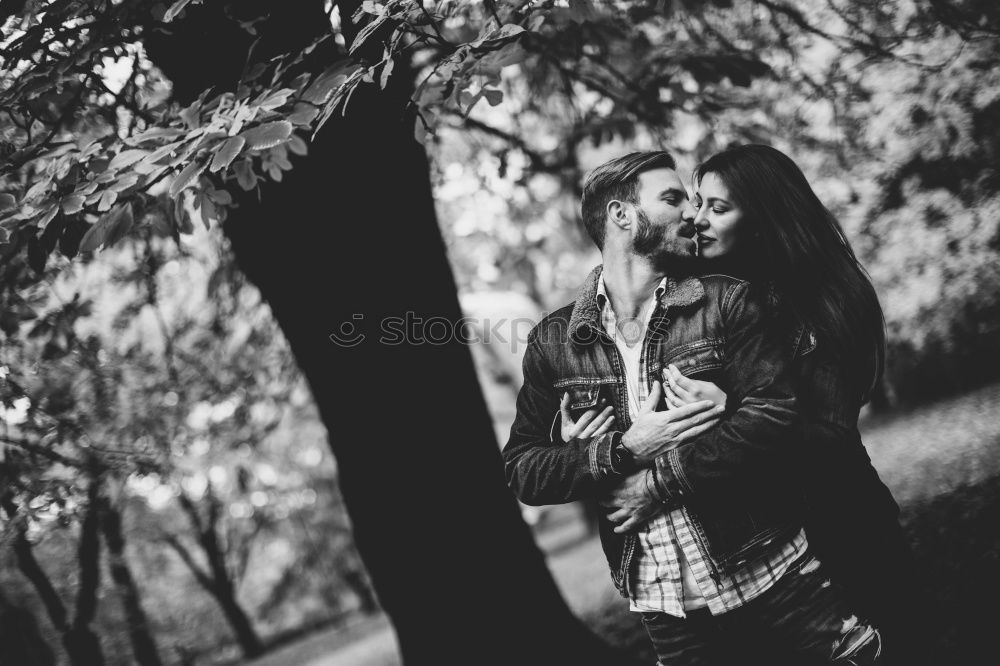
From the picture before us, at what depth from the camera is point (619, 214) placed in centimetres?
253

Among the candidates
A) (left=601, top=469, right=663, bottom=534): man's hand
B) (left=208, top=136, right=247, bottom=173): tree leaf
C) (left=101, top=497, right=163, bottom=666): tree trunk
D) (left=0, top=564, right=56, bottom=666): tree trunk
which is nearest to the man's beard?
(left=601, top=469, right=663, bottom=534): man's hand

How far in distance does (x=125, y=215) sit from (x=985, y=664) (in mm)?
4312

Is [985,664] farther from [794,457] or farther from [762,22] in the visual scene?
[762,22]

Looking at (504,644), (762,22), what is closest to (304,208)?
(504,644)

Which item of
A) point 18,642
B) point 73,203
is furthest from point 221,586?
point 73,203

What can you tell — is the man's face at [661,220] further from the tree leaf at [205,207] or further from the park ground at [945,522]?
the park ground at [945,522]

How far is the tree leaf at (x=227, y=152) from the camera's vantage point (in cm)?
250

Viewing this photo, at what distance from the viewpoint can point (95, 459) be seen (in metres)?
5.90

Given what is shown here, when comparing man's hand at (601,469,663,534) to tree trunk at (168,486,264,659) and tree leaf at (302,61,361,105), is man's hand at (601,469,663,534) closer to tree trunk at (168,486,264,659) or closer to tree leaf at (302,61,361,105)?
tree leaf at (302,61,361,105)

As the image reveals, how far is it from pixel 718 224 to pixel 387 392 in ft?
6.59

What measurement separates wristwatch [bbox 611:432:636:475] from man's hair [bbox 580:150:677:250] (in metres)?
0.78

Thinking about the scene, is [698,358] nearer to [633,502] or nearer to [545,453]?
[633,502]

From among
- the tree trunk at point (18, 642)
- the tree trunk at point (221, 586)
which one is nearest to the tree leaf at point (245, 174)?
the tree trunk at point (18, 642)

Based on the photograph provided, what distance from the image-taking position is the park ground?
3646mm
